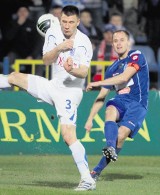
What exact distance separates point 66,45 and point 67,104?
3.17 feet

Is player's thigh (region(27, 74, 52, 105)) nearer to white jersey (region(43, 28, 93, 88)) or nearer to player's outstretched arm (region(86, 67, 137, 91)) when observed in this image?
white jersey (region(43, 28, 93, 88))

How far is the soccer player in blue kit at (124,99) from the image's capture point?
1462 cm

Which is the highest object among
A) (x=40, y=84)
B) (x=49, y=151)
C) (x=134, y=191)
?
(x=40, y=84)

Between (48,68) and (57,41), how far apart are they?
6.95 metres

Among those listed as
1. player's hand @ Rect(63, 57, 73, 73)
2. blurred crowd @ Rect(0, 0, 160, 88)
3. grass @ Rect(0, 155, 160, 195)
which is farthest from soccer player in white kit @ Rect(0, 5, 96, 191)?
blurred crowd @ Rect(0, 0, 160, 88)

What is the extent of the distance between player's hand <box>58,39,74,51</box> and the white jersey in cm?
45

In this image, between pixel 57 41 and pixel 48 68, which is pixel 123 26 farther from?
pixel 57 41

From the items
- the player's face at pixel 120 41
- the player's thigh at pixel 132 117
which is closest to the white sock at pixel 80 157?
the player's thigh at pixel 132 117

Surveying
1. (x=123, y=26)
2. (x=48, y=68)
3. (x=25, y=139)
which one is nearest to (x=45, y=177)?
(x=25, y=139)

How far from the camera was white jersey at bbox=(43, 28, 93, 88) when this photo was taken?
13.2 metres

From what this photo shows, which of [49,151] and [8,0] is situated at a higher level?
[8,0]

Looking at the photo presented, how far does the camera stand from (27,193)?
12.6 m

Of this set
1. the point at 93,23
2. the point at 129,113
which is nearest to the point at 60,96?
the point at 129,113

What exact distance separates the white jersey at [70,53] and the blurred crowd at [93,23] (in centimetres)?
753
